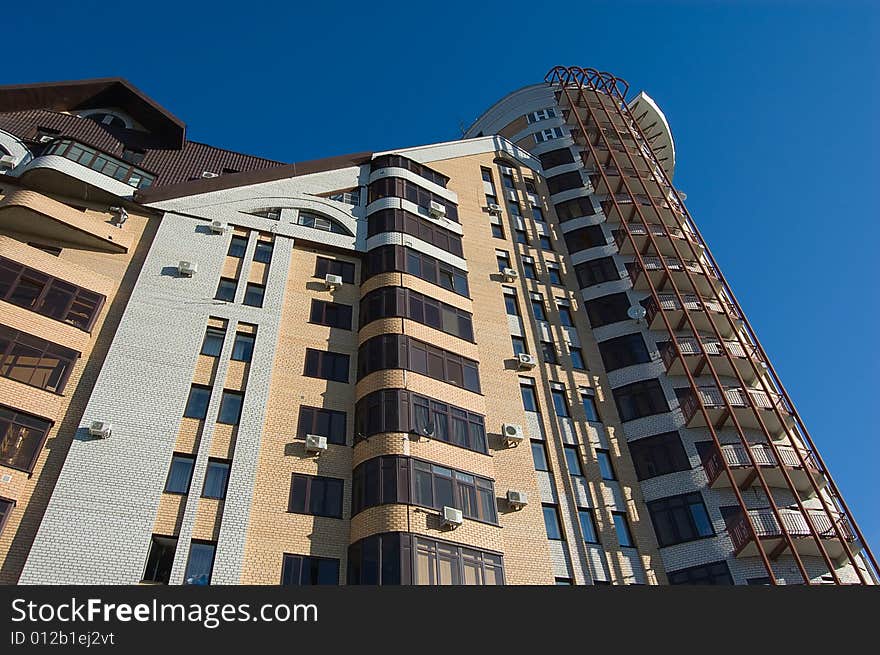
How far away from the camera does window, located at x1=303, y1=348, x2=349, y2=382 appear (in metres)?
21.9

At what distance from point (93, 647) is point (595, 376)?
65.0ft

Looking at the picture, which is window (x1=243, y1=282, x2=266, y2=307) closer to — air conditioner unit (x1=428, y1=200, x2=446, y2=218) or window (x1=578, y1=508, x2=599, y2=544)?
air conditioner unit (x1=428, y1=200, x2=446, y2=218)

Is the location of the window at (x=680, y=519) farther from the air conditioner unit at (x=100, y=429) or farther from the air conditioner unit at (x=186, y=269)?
the air conditioner unit at (x=186, y=269)

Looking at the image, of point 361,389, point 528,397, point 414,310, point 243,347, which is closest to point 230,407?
point 243,347

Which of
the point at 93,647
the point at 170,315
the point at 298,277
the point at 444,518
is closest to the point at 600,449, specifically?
the point at 444,518

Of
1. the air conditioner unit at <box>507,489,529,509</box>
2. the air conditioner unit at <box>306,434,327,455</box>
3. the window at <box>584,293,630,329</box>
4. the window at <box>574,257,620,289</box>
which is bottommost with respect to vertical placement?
the air conditioner unit at <box>507,489,529,509</box>

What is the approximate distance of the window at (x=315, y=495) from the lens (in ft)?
60.2

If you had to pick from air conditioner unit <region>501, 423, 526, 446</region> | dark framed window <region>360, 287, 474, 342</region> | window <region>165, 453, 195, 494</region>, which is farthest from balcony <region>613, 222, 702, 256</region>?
window <region>165, 453, 195, 494</region>

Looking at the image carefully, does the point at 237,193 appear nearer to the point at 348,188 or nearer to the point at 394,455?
the point at 348,188

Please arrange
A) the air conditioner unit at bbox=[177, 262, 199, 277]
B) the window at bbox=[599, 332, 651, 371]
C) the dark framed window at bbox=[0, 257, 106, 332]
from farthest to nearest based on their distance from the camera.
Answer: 1. the window at bbox=[599, 332, 651, 371]
2. the air conditioner unit at bbox=[177, 262, 199, 277]
3. the dark framed window at bbox=[0, 257, 106, 332]

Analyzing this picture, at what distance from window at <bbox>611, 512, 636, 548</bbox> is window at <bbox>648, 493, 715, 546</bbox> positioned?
0.94m

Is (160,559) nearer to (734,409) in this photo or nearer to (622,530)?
(622,530)

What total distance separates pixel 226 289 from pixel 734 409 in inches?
764

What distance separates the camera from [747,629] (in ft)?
41.8
